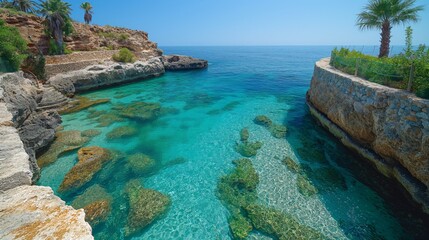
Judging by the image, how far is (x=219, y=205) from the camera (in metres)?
8.54

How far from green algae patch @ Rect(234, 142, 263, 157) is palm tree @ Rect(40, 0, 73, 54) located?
29.8 m

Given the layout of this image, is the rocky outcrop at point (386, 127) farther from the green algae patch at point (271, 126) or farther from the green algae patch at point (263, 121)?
the green algae patch at point (263, 121)

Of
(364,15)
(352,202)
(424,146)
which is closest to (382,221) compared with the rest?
(352,202)

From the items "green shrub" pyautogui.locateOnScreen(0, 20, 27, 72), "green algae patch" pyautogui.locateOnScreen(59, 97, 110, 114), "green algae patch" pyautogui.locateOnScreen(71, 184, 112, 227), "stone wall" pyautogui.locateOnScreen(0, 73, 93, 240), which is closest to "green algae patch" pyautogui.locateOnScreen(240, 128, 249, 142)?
"green algae patch" pyautogui.locateOnScreen(71, 184, 112, 227)

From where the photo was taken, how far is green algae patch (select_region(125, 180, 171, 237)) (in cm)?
745

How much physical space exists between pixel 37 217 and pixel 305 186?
9.44 metres

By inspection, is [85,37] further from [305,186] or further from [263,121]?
A: [305,186]

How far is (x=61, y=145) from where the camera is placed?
1249 cm

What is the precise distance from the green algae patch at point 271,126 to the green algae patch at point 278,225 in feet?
23.1

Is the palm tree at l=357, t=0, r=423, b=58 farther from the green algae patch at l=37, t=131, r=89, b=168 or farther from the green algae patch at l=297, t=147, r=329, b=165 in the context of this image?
Answer: the green algae patch at l=37, t=131, r=89, b=168

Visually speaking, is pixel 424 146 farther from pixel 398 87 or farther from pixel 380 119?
pixel 398 87

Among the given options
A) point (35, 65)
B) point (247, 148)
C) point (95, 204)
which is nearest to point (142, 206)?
point (95, 204)

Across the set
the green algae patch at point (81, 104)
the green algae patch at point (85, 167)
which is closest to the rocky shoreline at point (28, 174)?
Result: the green algae patch at point (81, 104)

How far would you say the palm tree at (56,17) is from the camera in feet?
88.6
